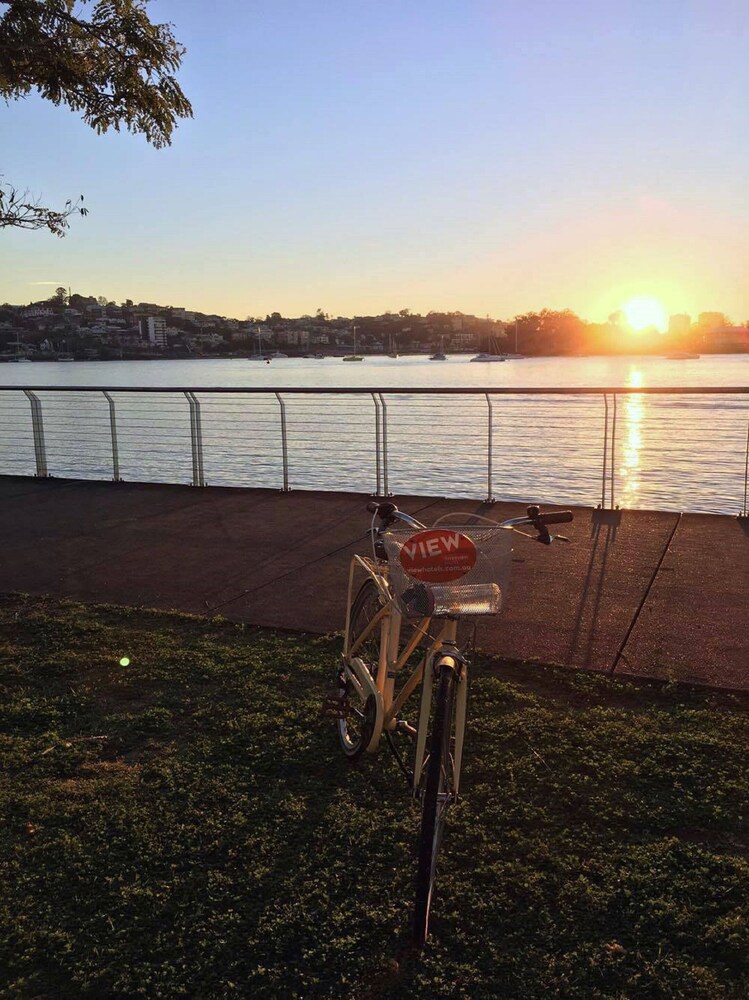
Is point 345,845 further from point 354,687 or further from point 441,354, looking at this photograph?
point 441,354

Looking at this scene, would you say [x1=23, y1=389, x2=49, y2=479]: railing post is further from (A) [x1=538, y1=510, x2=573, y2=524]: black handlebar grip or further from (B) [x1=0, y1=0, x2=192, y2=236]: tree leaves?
(A) [x1=538, y1=510, x2=573, y2=524]: black handlebar grip

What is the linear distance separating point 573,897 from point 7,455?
2325 cm

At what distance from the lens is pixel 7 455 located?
76.2 ft

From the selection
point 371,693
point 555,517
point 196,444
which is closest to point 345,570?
point 371,693

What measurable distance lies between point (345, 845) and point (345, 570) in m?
3.56

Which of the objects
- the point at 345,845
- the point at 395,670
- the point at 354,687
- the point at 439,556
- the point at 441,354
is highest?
the point at 441,354

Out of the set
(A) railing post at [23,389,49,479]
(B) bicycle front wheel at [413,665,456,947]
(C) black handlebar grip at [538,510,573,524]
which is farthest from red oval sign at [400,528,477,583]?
(A) railing post at [23,389,49,479]

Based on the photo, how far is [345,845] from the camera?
293 centimetres

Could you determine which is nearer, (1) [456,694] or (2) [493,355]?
(1) [456,694]

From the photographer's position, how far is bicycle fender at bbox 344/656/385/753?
323 cm

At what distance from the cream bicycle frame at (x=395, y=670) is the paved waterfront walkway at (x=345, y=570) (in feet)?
4.48

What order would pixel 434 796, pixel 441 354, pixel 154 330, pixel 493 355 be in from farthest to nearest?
pixel 441 354, pixel 493 355, pixel 154 330, pixel 434 796

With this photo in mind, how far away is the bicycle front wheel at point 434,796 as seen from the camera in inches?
96.8

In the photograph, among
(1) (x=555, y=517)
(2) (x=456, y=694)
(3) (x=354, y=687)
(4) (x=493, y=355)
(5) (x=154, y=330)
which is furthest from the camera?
(4) (x=493, y=355)
